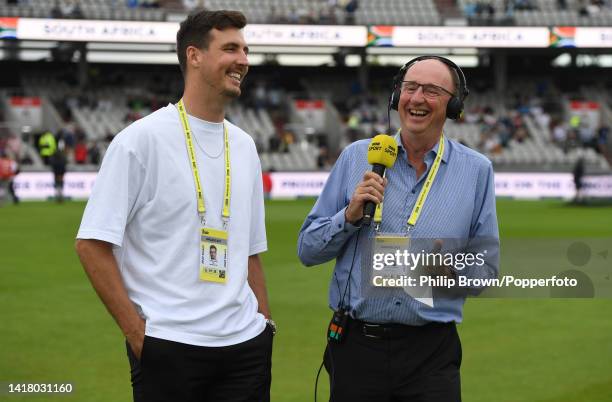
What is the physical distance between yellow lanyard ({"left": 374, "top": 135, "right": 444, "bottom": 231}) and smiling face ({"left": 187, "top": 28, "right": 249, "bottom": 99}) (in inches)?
29.5

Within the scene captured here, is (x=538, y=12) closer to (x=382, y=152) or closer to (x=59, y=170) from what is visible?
(x=59, y=170)

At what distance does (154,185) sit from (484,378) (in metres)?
5.44

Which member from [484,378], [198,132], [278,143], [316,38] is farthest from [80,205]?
[198,132]

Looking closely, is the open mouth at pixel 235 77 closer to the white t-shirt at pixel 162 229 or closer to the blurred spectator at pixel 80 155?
the white t-shirt at pixel 162 229

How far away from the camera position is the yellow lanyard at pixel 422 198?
Answer: 12.9ft

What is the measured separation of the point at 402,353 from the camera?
155 inches

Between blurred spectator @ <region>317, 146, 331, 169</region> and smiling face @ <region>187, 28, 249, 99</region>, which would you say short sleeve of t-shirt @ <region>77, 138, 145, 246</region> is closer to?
smiling face @ <region>187, 28, 249, 99</region>

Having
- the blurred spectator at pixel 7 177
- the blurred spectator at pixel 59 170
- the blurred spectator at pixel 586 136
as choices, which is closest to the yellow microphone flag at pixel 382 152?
the blurred spectator at pixel 7 177

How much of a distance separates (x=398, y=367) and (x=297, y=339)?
6.21 metres

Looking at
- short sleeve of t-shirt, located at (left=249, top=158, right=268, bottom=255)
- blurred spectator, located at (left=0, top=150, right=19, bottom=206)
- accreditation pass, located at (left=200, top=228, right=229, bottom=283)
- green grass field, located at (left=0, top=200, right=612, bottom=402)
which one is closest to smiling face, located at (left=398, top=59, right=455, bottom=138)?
short sleeve of t-shirt, located at (left=249, top=158, right=268, bottom=255)

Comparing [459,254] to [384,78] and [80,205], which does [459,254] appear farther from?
[384,78]

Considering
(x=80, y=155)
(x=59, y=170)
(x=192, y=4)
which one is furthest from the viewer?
(x=192, y=4)

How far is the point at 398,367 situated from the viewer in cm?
391

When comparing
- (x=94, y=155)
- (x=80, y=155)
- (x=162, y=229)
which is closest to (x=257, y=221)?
(x=162, y=229)
